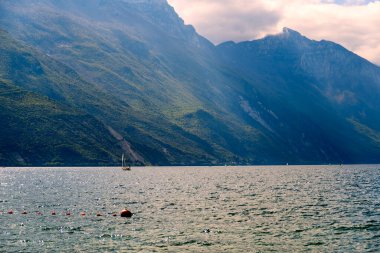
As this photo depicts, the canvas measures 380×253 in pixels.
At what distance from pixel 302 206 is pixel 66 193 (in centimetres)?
7754

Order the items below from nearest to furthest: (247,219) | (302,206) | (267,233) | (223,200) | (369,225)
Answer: (267,233) → (369,225) → (247,219) → (302,206) → (223,200)

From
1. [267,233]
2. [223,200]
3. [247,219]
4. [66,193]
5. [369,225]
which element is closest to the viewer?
[267,233]

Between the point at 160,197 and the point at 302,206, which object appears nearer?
the point at 302,206

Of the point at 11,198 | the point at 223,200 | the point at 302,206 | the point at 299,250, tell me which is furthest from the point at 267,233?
the point at 11,198

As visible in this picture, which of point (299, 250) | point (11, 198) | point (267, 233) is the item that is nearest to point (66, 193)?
point (11, 198)

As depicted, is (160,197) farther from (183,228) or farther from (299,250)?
(299,250)

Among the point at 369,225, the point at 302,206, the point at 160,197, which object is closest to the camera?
the point at 369,225

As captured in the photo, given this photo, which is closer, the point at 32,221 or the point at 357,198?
the point at 32,221

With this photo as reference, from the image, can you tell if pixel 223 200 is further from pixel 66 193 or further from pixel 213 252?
pixel 213 252

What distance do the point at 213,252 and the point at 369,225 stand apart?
126ft

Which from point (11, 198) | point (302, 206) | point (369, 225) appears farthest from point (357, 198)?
point (11, 198)

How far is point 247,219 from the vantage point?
96875 mm

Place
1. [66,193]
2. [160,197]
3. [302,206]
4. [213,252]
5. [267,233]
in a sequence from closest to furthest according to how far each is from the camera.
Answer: [213,252]
[267,233]
[302,206]
[160,197]
[66,193]

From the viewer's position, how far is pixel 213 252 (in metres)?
65.9
